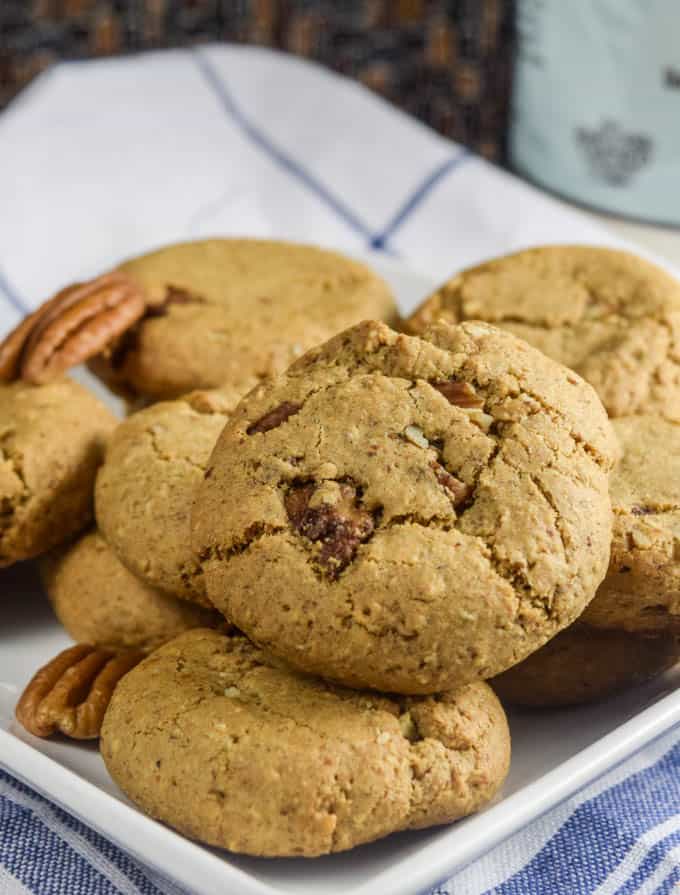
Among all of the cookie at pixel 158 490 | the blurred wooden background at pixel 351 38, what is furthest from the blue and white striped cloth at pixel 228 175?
the cookie at pixel 158 490

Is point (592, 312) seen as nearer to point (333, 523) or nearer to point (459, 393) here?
point (459, 393)

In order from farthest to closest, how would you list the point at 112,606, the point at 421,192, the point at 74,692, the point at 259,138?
the point at 259,138
the point at 421,192
the point at 112,606
the point at 74,692

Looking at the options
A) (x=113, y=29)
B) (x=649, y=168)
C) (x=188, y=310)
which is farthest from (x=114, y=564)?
(x=113, y=29)

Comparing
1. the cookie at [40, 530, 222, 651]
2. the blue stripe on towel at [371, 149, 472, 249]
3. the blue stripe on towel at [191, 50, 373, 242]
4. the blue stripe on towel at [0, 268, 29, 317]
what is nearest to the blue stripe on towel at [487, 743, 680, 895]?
the cookie at [40, 530, 222, 651]

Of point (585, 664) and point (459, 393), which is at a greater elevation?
point (459, 393)

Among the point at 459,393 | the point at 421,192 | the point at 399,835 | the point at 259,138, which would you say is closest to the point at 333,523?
the point at 459,393

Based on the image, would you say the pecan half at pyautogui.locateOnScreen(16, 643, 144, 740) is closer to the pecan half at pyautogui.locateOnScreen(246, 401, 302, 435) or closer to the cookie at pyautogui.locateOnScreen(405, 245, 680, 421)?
the pecan half at pyautogui.locateOnScreen(246, 401, 302, 435)
